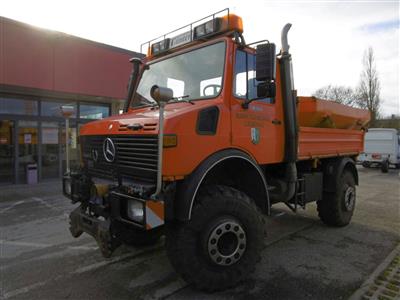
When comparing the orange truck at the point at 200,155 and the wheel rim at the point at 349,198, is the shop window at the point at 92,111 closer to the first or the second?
the orange truck at the point at 200,155

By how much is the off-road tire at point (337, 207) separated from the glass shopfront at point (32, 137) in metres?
7.63

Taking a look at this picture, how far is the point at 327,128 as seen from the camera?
5750 millimetres

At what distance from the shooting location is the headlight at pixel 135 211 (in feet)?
10.2

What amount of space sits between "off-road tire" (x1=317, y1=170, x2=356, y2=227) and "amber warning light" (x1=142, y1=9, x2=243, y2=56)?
11.7 feet

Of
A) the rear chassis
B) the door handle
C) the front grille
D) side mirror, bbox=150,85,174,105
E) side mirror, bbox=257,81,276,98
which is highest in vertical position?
side mirror, bbox=257,81,276,98

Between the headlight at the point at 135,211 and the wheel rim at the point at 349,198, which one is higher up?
the headlight at the point at 135,211

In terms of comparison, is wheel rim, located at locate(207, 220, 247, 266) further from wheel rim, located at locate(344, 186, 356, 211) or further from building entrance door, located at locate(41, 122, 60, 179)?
building entrance door, located at locate(41, 122, 60, 179)

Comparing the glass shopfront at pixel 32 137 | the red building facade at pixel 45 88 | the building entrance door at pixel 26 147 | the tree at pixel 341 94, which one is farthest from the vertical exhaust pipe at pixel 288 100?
the tree at pixel 341 94

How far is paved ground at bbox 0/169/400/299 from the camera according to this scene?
3.56 meters

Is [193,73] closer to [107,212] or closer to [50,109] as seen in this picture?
[107,212]

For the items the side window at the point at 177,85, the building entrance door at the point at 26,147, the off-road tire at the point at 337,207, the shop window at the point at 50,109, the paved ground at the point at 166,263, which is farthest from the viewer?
the shop window at the point at 50,109

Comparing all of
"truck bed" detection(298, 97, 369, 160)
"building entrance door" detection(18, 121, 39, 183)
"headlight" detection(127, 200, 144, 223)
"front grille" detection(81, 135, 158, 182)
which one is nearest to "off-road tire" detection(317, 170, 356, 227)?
"truck bed" detection(298, 97, 369, 160)

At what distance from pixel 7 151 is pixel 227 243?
10.3 metres

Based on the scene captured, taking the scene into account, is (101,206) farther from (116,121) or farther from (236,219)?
(236,219)
